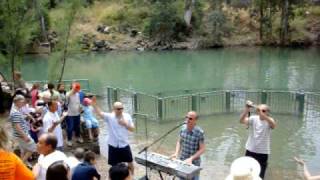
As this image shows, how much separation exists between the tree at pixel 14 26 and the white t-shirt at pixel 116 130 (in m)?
8.99

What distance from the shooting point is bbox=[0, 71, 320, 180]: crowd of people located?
4488 millimetres

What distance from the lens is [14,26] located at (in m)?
15.8

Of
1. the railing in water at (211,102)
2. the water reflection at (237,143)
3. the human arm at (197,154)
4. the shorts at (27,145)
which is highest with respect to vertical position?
the human arm at (197,154)

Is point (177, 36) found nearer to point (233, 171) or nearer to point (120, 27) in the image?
point (120, 27)

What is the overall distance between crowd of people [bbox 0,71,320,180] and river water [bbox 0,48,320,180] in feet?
6.60

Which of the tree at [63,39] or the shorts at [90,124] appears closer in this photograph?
the shorts at [90,124]

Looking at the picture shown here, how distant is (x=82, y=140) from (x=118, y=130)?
3126 mm

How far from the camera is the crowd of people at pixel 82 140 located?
177 inches

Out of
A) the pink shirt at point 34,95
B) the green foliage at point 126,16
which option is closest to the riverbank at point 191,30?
the green foliage at point 126,16

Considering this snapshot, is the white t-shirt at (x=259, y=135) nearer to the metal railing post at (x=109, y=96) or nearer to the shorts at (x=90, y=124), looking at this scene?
the shorts at (x=90, y=124)

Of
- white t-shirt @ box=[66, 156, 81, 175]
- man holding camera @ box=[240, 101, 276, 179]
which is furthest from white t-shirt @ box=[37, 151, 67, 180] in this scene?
man holding camera @ box=[240, 101, 276, 179]

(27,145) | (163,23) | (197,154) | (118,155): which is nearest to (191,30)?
(163,23)

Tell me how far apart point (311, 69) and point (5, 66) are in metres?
18.4

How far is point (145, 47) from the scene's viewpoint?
39688mm
